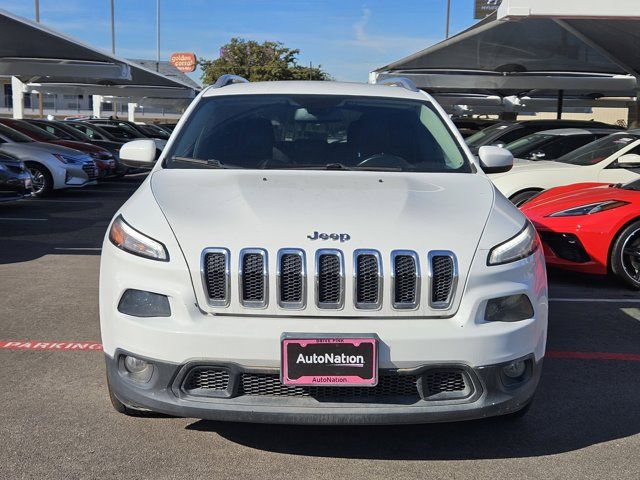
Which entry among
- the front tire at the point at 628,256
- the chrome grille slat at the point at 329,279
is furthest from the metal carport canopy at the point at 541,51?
the chrome grille slat at the point at 329,279

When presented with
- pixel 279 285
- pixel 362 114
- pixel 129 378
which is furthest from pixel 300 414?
pixel 362 114

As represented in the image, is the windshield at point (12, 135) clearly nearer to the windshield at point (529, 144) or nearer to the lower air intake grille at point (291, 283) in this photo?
the windshield at point (529, 144)

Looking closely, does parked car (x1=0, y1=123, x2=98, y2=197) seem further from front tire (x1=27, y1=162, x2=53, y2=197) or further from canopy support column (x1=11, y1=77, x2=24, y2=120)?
canopy support column (x1=11, y1=77, x2=24, y2=120)

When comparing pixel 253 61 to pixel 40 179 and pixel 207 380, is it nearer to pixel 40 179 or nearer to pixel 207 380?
pixel 40 179

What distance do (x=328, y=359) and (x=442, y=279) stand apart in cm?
60

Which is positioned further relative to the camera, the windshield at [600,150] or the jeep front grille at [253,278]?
the windshield at [600,150]

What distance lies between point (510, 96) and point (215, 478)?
3212 centimetres

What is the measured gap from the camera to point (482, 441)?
11.8 feet

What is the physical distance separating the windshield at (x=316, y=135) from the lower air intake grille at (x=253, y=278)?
51.4 inches

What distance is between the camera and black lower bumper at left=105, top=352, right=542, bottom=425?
10.0 feet

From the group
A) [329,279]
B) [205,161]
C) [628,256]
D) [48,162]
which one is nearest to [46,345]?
[205,161]

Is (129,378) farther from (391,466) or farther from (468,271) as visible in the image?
(468,271)

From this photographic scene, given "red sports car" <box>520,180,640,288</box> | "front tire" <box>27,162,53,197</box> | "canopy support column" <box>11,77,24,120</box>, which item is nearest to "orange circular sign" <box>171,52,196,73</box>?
"canopy support column" <box>11,77,24,120</box>

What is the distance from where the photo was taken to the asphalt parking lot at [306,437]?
10.8 ft
